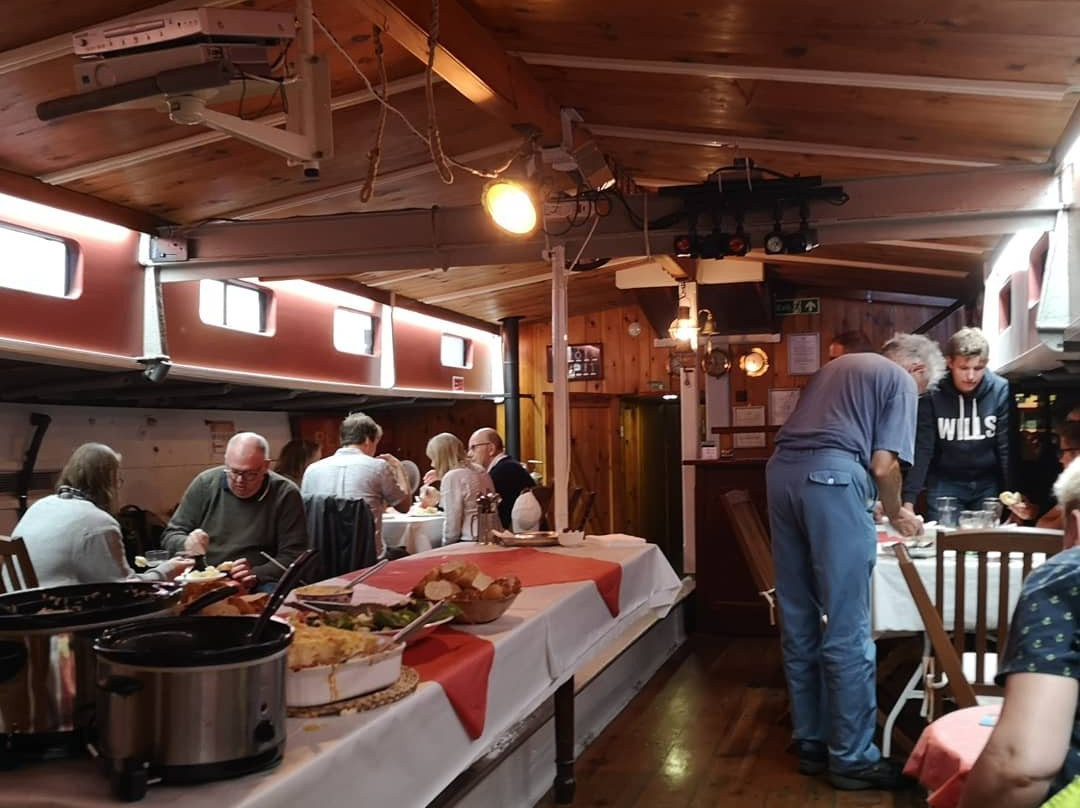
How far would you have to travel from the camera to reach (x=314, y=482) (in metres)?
5.78

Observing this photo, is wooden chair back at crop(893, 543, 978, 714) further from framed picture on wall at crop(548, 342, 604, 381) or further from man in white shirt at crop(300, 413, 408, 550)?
framed picture on wall at crop(548, 342, 604, 381)

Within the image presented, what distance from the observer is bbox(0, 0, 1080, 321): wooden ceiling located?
324 centimetres

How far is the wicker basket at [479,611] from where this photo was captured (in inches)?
86.2

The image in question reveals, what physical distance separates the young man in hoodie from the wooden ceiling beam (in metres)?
2.16

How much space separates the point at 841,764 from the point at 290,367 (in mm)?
5232

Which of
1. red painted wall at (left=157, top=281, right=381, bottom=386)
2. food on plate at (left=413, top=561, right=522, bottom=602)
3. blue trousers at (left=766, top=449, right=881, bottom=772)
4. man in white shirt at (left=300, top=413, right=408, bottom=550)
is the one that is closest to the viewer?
food on plate at (left=413, top=561, right=522, bottom=602)

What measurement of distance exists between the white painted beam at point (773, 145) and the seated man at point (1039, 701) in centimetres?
351

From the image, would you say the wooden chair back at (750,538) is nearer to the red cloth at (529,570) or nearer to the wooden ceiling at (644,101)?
the red cloth at (529,570)

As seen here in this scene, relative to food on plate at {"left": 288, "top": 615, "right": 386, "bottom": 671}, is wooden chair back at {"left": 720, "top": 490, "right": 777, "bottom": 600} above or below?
below

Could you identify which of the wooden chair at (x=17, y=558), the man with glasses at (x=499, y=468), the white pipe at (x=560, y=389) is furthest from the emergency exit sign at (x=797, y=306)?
the wooden chair at (x=17, y=558)

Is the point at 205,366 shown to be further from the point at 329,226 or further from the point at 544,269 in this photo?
the point at 544,269

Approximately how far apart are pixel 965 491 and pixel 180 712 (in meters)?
4.33

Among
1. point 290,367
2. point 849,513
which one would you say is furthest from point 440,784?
point 290,367

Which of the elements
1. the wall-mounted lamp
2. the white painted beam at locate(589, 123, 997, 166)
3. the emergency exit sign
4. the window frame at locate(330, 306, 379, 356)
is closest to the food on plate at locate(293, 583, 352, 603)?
the white painted beam at locate(589, 123, 997, 166)
